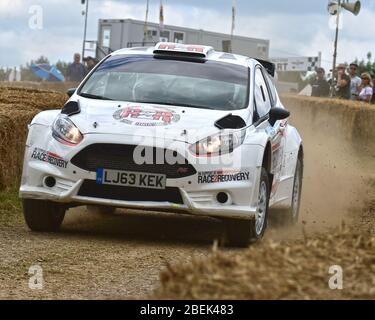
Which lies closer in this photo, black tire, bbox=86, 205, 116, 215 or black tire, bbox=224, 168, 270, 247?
black tire, bbox=224, 168, 270, 247

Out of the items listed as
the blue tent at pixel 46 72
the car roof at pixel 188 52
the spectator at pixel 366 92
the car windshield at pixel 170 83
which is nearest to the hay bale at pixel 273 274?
the car windshield at pixel 170 83

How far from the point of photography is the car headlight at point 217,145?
8664 mm

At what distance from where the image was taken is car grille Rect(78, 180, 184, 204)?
8.66m

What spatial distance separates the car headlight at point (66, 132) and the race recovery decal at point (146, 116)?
0.36 metres

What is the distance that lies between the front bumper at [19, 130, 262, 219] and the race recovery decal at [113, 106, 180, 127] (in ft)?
0.88

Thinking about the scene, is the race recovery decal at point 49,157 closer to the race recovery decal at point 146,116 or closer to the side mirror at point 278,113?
the race recovery decal at point 146,116

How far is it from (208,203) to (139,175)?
2.04ft

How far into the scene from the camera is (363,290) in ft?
14.6

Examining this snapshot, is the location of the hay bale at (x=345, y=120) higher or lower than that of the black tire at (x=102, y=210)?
higher

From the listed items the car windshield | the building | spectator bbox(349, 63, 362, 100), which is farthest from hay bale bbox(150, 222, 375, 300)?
the building

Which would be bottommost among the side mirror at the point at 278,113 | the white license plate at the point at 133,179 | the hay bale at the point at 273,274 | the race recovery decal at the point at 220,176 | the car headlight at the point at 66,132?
the white license plate at the point at 133,179

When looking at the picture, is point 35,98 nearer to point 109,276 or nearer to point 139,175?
point 139,175

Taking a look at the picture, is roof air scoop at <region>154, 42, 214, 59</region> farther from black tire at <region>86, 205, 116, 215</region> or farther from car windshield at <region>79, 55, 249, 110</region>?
black tire at <region>86, 205, 116, 215</region>
